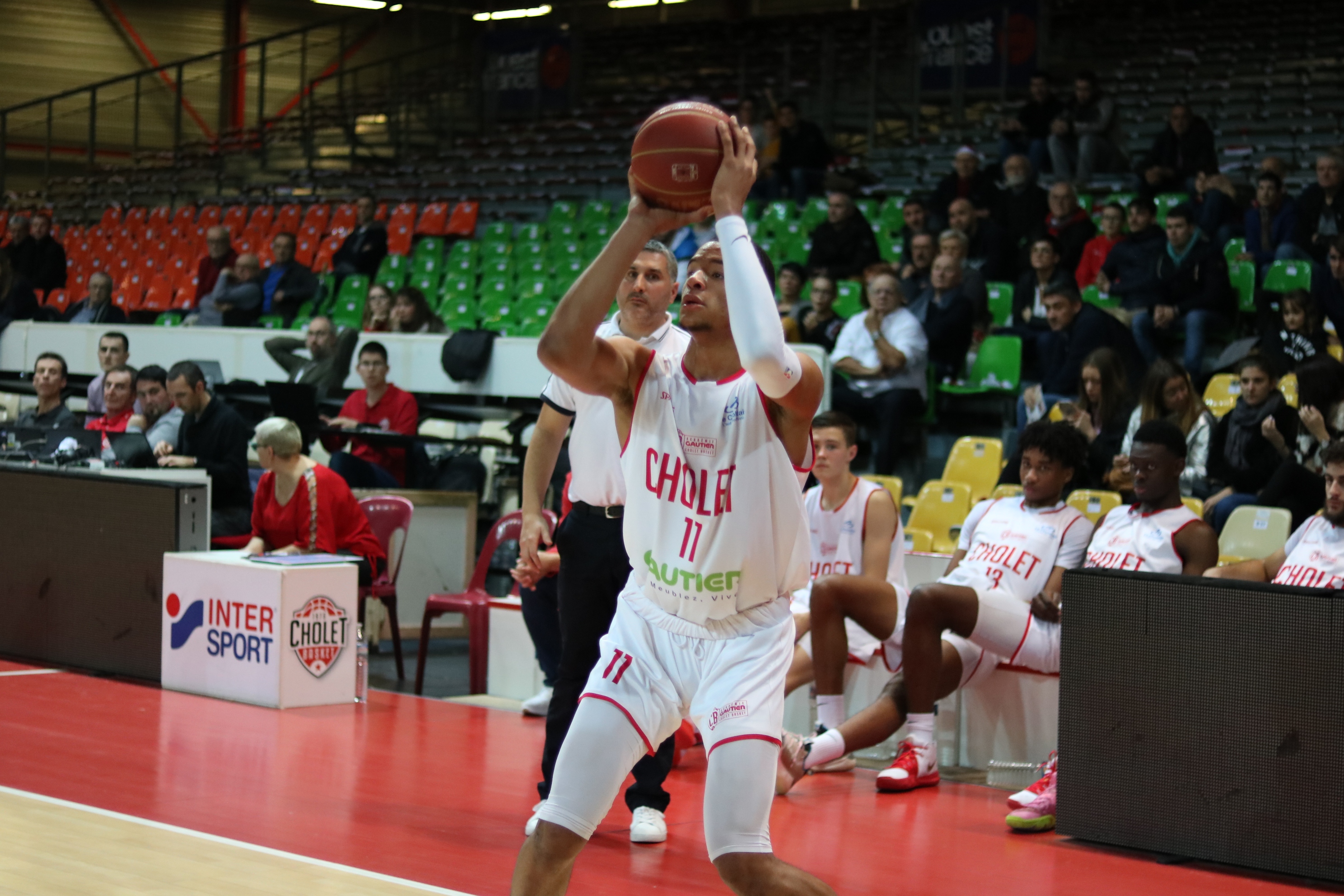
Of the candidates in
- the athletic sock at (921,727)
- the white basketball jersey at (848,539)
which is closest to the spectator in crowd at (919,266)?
the white basketball jersey at (848,539)

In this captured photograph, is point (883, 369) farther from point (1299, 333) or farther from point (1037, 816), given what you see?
point (1037, 816)

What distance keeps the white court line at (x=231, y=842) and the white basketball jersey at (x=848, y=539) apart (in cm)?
240

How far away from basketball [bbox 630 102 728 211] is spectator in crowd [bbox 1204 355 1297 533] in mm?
4784

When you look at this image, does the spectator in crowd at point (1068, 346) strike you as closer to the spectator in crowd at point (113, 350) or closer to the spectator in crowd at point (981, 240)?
the spectator in crowd at point (981, 240)

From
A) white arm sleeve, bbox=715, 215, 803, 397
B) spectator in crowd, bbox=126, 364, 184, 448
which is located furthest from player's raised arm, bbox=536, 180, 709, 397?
spectator in crowd, bbox=126, 364, 184, 448

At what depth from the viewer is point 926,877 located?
4.31 m

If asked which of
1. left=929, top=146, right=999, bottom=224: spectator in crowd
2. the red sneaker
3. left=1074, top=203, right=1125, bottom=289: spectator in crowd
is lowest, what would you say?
the red sneaker

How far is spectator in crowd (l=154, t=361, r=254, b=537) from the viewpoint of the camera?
819 centimetres

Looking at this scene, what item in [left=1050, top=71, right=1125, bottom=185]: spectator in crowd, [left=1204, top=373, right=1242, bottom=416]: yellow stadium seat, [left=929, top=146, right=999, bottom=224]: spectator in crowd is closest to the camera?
[left=1204, top=373, right=1242, bottom=416]: yellow stadium seat

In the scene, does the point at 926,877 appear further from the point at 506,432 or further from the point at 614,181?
the point at 614,181

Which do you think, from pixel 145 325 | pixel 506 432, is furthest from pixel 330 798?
pixel 145 325

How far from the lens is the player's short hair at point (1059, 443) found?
5746 millimetres

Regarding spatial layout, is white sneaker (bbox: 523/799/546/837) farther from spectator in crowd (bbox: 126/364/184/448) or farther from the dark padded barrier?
spectator in crowd (bbox: 126/364/184/448)

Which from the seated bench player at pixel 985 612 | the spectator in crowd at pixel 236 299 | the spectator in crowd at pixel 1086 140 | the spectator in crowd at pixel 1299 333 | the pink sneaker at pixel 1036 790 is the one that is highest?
the spectator in crowd at pixel 1086 140
